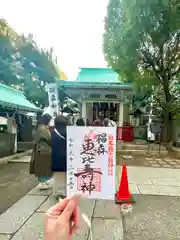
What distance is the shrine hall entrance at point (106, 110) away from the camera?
63.4 feet

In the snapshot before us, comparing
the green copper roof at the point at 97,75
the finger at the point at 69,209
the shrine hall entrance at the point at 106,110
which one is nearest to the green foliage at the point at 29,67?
the green copper roof at the point at 97,75

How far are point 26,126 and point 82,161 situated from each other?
1257 centimetres

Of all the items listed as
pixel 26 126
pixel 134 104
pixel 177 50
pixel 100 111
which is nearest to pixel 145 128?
pixel 134 104

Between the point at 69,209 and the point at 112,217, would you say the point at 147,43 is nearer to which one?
the point at 112,217

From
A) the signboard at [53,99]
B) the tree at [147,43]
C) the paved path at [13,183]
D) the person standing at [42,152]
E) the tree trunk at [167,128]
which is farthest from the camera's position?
the tree trunk at [167,128]

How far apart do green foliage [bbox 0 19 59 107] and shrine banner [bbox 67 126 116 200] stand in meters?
15.5

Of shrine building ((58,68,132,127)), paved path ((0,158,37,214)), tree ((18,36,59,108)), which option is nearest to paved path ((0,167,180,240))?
paved path ((0,158,37,214))

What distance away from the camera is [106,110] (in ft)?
63.9

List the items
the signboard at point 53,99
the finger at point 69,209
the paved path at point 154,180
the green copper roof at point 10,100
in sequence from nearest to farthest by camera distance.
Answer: the finger at point 69,209
the paved path at point 154,180
the signboard at point 53,99
the green copper roof at point 10,100

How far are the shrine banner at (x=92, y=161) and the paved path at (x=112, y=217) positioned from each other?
730 millimetres

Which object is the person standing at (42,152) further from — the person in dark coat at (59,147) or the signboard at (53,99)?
the signboard at (53,99)

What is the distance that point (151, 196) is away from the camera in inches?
232

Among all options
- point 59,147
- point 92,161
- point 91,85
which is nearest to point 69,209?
point 92,161

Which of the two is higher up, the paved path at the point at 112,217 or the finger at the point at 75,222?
the finger at the point at 75,222
